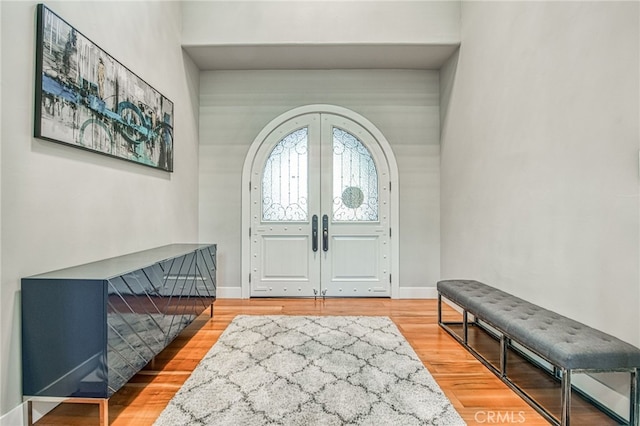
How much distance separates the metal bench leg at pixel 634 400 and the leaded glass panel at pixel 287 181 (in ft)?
10.4

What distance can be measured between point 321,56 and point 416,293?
10.4ft

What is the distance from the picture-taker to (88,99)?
2.08 meters

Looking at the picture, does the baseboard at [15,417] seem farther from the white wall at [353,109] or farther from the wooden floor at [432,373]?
the white wall at [353,109]

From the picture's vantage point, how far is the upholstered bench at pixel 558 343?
5.07 ft

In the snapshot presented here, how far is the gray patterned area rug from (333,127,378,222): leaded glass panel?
1.59m

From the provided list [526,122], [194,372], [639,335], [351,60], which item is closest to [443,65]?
[351,60]

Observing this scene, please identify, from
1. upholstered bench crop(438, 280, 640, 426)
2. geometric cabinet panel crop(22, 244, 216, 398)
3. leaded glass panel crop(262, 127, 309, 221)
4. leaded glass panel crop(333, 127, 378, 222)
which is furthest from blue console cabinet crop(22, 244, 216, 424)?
leaded glass panel crop(333, 127, 378, 222)

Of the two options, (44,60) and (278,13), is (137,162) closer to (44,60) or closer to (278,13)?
(44,60)

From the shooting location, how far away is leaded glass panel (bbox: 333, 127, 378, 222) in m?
4.17

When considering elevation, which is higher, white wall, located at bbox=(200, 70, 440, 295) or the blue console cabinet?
white wall, located at bbox=(200, 70, 440, 295)

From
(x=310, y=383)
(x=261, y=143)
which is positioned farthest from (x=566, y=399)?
(x=261, y=143)

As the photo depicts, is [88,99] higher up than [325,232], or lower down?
higher up

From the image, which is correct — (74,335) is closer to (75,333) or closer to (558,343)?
(75,333)

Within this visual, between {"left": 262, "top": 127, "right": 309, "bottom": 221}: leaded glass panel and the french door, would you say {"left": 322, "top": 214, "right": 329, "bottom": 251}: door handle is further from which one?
{"left": 262, "top": 127, "right": 309, "bottom": 221}: leaded glass panel
